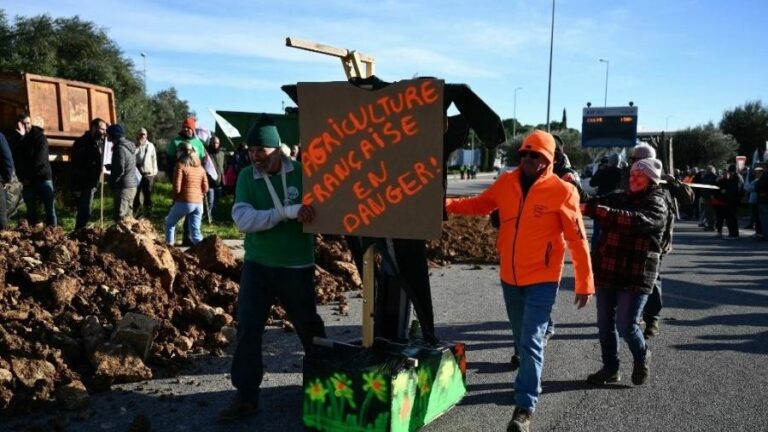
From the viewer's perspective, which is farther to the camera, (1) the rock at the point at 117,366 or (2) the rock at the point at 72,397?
(1) the rock at the point at 117,366

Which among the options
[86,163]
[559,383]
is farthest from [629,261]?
[86,163]

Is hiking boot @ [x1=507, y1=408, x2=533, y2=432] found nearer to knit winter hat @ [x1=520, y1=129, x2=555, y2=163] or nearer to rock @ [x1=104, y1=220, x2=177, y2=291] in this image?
knit winter hat @ [x1=520, y1=129, x2=555, y2=163]

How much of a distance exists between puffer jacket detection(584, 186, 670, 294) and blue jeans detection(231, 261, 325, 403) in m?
2.18

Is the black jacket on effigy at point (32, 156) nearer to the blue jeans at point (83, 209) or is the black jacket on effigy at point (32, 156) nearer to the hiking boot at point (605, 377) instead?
the blue jeans at point (83, 209)

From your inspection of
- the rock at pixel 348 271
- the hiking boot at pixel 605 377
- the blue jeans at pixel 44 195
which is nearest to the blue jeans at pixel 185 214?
the blue jeans at pixel 44 195

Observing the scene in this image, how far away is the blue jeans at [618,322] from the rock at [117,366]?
346 centimetres

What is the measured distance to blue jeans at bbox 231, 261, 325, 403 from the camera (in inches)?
172

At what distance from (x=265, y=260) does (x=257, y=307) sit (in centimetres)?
33

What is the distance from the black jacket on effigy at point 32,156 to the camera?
9.79 m

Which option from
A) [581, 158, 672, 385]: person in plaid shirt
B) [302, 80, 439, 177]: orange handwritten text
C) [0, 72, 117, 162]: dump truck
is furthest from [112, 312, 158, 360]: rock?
[0, 72, 117, 162]: dump truck

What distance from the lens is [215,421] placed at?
4371 mm

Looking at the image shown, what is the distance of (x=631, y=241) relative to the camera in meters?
5.18

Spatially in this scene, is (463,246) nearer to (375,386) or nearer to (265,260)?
(265,260)

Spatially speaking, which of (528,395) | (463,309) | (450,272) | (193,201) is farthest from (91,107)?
(528,395)
